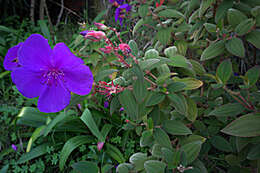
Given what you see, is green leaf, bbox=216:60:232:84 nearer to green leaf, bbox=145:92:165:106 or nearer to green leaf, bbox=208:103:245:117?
green leaf, bbox=208:103:245:117

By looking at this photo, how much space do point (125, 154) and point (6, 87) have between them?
155cm

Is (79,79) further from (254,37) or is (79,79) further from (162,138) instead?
(254,37)

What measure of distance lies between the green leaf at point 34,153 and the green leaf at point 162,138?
979 millimetres

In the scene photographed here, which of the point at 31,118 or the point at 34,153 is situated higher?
the point at 31,118

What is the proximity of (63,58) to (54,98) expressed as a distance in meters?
0.12

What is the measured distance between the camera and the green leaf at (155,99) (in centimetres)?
62

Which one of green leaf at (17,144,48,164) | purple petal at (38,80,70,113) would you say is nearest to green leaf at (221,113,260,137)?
purple petal at (38,80,70,113)

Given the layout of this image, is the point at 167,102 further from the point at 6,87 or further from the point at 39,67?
the point at 6,87

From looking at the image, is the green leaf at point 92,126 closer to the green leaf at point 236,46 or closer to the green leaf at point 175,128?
the green leaf at point 175,128

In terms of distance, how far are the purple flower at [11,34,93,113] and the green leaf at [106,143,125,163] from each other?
2.53 feet

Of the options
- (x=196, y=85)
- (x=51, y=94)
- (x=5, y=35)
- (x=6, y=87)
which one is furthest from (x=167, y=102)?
(x=5, y=35)

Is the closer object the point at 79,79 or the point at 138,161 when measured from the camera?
the point at 79,79

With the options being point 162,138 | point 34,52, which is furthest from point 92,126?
point 34,52

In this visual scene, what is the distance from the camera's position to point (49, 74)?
65 cm
